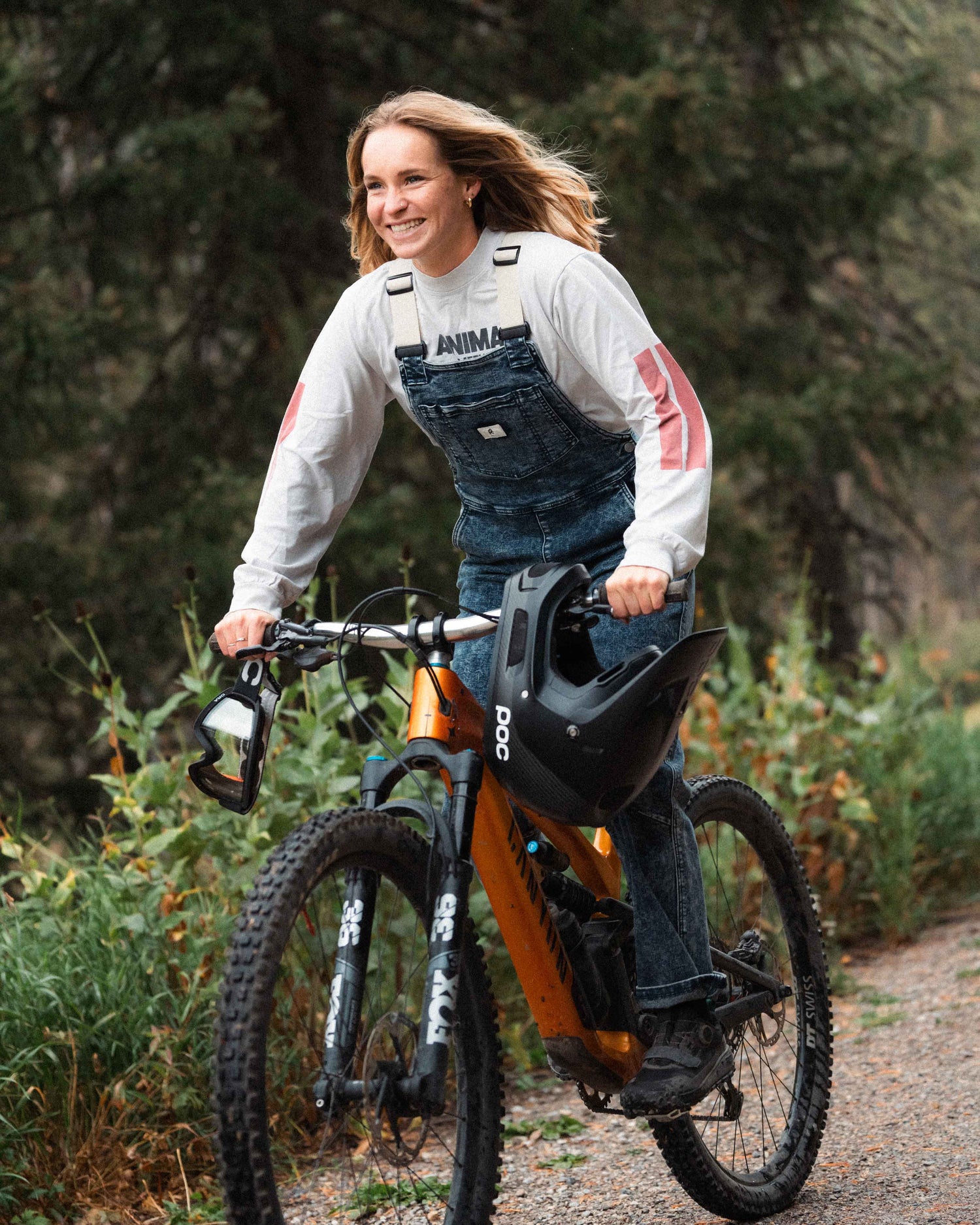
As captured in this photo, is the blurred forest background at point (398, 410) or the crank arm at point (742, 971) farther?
the blurred forest background at point (398, 410)

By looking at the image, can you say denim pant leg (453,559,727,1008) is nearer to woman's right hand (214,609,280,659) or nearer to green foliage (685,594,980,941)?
woman's right hand (214,609,280,659)

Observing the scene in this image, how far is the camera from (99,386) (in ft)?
27.2

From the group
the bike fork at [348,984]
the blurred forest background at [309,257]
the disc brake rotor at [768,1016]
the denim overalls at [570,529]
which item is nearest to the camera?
the bike fork at [348,984]

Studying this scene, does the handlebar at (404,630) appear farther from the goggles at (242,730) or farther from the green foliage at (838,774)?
the green foliage at (838,774)

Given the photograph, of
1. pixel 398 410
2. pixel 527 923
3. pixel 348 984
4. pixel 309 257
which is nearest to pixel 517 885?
pixel 527 923

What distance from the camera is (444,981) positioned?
2309mm

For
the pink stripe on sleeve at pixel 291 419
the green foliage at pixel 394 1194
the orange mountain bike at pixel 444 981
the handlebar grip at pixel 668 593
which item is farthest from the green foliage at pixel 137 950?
the handlebar grip at pixel 668 593

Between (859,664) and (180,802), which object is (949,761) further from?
(180,802)

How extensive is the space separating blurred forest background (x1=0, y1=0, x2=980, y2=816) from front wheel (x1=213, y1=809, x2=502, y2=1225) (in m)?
4.39

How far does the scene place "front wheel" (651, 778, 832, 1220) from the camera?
2969mm

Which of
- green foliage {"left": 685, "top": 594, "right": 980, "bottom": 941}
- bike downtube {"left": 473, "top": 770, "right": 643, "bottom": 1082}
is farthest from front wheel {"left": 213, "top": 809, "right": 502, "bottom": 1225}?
green foliage {"left": 685, "top": 594, "right": 980, "bottom": 941}

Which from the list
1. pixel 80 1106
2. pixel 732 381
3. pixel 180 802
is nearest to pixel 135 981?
pixel 80 1106

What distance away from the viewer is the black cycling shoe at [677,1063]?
8.75 feet

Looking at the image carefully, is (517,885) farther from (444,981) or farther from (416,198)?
(416,198)
